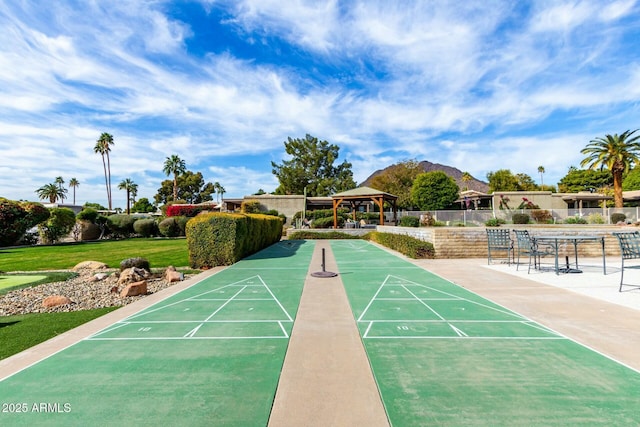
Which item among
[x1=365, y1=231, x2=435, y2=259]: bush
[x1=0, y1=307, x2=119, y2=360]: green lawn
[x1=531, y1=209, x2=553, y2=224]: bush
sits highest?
[x1=531, y1=209, x2=553, y2=224]: bush

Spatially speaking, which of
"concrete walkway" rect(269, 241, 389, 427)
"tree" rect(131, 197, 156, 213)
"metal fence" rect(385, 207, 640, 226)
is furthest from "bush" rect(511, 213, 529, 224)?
"tree" rect(131, 197, 156, 213)

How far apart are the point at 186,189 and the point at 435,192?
43729 mm

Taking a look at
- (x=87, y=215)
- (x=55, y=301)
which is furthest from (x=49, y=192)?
(x=55, y=301)

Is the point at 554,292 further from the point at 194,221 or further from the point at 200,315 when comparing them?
the point at 194,221

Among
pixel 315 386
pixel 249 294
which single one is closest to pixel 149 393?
pixel 315 386

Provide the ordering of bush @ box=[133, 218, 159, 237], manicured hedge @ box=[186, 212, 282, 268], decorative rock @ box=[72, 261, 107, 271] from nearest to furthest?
manicured hedge @ box=[186, 212, 282, 268] < decorative rock @ box=[72, 261, 107, 271] < bush @ box=[133, 218, 159, 237]

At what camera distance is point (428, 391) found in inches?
106

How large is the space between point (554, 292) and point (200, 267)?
9.59m

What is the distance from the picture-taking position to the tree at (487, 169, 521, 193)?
45666 mm

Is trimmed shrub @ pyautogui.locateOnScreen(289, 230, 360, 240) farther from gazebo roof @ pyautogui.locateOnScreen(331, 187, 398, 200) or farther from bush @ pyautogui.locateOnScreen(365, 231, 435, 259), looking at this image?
bush @ pyautogui.locateOnScreen(365, 231, 435, 259)

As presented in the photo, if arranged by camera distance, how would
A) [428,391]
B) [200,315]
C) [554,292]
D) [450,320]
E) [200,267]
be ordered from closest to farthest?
[428,391] → [450,320] → [200,315] → [554,292] → [200,267]

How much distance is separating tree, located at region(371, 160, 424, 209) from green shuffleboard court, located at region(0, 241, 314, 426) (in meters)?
37.2

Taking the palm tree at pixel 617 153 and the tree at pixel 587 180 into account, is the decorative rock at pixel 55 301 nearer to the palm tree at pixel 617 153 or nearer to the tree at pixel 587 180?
the palm tree at pixel 617 153

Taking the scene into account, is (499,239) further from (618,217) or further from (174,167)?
(174,167)
